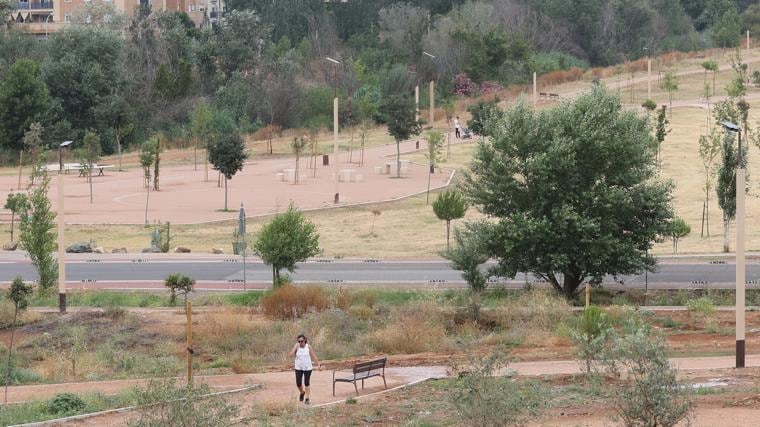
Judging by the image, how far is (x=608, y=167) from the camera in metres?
32.2

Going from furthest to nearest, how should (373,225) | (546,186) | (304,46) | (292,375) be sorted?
(304,46) < (373,225) < (546,186) < (292,375)

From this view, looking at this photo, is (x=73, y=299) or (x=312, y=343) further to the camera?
(x=73, y=299)

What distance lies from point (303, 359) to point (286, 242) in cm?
1222

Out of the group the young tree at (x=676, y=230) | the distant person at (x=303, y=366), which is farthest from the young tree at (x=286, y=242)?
the distant person at (x=303, y=366)

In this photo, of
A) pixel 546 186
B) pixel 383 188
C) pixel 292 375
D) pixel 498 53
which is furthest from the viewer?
pixel 498 53

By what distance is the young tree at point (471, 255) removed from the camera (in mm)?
32031

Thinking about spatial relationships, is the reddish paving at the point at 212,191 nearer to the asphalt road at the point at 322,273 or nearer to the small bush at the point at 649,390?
the asphalt road at the point at 322,273

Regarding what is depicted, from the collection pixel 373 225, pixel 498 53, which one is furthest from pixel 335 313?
pixel 498 53

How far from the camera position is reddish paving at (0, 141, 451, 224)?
5003 centimetres

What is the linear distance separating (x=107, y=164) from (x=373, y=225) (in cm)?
2626

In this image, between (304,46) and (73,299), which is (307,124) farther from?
(73,299)

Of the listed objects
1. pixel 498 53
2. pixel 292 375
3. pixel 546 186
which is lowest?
pixel 292 375

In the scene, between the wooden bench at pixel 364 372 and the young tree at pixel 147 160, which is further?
the young tree at pixel 147 160

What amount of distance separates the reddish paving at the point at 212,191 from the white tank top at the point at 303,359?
91.3 ft
